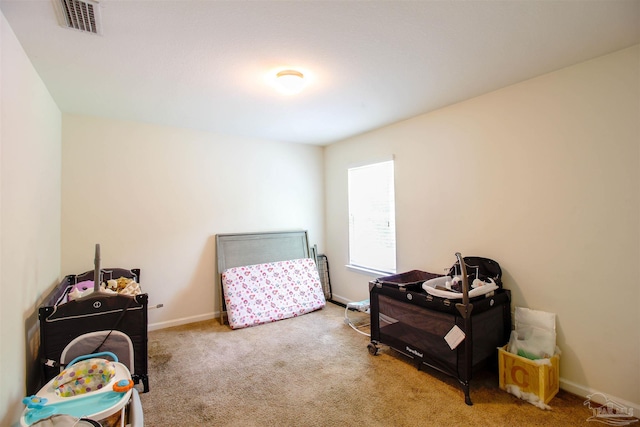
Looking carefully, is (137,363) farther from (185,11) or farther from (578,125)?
(578,125)

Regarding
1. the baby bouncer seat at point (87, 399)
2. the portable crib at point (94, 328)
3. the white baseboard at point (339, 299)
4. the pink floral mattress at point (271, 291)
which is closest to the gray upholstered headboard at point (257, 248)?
the pink floral mattress at point (271, 291)

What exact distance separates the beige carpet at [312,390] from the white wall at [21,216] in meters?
0.85

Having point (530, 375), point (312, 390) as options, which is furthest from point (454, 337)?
point (312, 390)

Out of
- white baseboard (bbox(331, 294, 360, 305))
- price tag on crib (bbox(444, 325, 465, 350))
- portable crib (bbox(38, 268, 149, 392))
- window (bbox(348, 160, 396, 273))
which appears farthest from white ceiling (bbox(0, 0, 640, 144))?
white baseboard (bbox(331, 294, 360, 305))

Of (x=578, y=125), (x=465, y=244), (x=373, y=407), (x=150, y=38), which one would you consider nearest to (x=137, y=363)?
(x=373, y=407)

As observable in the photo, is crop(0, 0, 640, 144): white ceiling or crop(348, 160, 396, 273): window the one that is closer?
crop(0, 0, 640, 144): white ceiling

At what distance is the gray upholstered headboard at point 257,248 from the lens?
160 inches

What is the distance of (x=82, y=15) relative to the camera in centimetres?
168

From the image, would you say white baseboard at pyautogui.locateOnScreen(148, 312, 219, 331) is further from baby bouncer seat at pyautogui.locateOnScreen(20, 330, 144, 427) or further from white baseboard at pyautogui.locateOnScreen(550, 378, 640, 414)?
white baseboard at pyautogui.locateOnScreen(550, 378, 640, 414)

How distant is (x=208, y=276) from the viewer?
13.2ft

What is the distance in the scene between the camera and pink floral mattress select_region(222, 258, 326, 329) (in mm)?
3783

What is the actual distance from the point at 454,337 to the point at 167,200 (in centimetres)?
341

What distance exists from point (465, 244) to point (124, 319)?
3.03m

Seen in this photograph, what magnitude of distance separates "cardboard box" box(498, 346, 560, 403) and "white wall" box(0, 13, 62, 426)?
3153 millimetres
